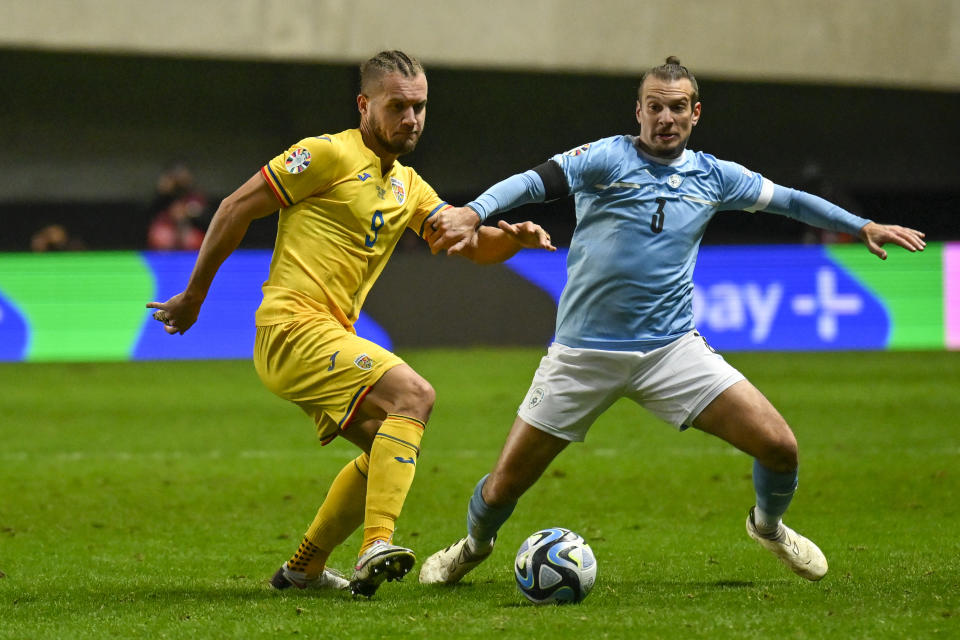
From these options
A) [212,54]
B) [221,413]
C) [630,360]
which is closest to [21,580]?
[630,360]

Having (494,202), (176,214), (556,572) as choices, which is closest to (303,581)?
(556,572)

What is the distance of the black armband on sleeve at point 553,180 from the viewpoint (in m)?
5.09

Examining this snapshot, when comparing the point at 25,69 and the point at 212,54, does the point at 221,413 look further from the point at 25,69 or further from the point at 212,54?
the point at 25,69

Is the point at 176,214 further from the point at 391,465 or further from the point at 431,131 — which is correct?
the point at 391,465

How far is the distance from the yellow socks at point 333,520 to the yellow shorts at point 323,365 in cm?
24

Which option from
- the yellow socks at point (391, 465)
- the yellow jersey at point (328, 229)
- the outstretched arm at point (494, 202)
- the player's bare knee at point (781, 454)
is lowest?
the yellow socks at point (391, 465)

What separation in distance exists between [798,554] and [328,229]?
233 cm

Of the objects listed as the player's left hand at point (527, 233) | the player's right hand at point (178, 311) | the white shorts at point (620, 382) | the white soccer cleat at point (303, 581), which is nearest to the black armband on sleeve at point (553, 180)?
the player's left hand at point (527, 233)

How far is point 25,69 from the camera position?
74.1ft

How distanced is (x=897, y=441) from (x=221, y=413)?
5.87 meters

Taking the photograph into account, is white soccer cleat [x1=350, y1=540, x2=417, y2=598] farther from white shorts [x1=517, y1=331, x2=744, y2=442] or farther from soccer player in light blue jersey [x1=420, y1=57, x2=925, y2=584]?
white shorts [x1=517, y1=331, x2=744, y2=442]

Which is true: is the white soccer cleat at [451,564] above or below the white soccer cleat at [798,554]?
below

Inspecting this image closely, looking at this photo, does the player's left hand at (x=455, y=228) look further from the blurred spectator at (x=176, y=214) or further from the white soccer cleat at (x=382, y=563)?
the blurred spectator at (x=176, y=214)

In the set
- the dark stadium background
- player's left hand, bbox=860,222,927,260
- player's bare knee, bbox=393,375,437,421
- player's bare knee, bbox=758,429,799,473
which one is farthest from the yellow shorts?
the dark stadium background
